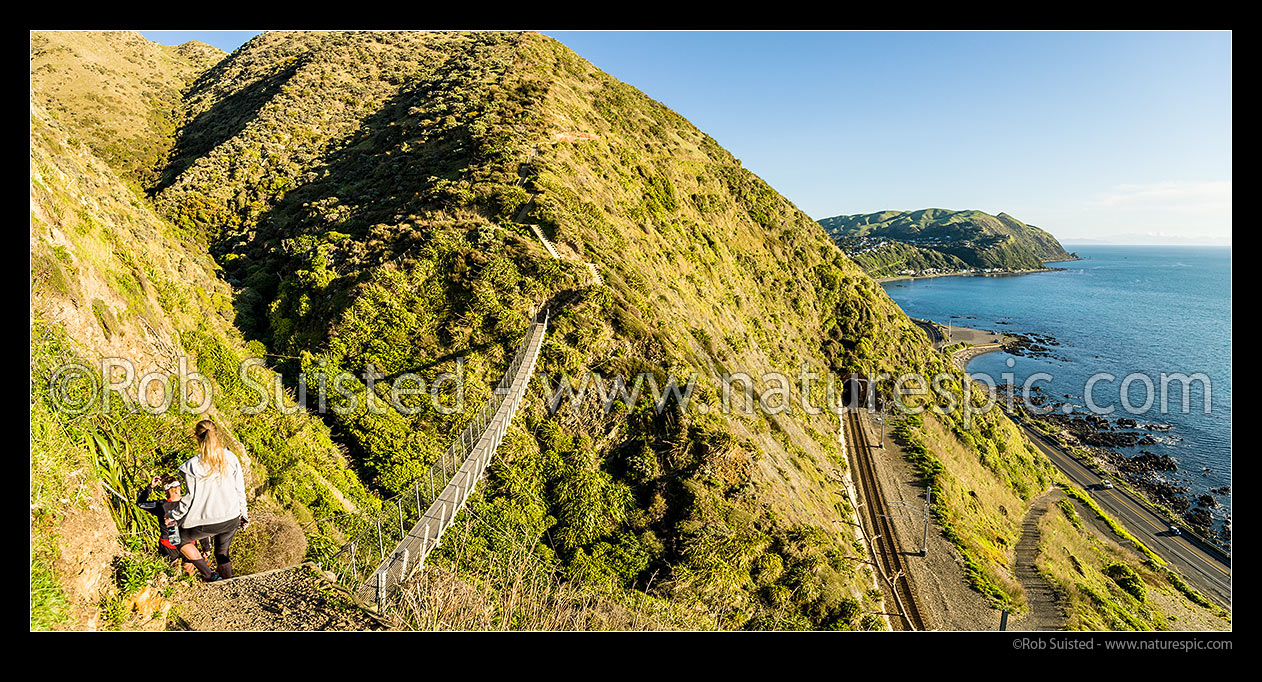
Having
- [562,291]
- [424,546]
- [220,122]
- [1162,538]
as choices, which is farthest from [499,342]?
[1162,538]

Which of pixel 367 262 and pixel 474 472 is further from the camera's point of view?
pixel 367 262

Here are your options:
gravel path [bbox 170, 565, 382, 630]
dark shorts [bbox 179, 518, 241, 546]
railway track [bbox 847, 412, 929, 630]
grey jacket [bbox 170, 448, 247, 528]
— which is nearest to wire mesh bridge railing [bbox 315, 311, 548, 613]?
gravel path [bbox 170, 565, 382, 630]

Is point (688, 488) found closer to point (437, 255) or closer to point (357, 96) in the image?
point (437, 255)

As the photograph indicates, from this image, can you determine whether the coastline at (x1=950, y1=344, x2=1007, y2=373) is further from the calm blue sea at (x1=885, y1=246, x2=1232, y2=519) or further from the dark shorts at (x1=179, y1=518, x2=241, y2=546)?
the dark shorts at (x1=179, y1=518, x2=241, y2=546)

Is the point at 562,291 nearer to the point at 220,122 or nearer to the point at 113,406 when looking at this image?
the point at 113,406

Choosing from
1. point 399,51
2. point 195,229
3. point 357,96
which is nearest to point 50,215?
point 195,229

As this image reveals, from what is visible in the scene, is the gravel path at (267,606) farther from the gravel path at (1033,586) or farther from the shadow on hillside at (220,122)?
the shadow on hillside at (220,122)

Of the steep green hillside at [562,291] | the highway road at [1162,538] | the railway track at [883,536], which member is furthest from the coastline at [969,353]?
the railway track at [883,536]
